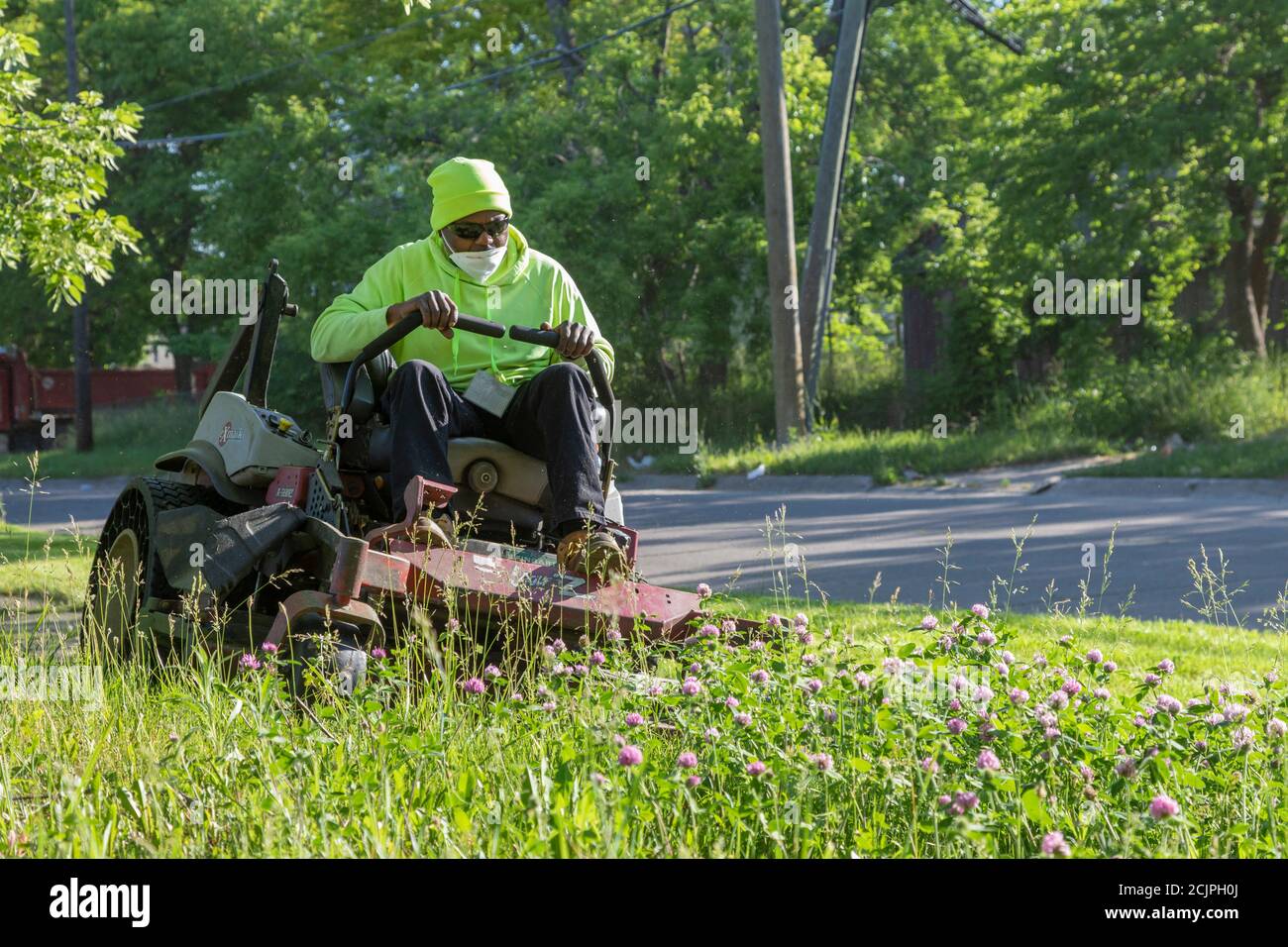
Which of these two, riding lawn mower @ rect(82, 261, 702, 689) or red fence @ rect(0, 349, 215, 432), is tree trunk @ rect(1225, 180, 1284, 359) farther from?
red fence @ rect(0, 349, 215, 432)

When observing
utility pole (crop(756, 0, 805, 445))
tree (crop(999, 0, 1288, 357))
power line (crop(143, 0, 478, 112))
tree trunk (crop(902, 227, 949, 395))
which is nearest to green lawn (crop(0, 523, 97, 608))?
utility pole (crop(756, 0, 805, 445))

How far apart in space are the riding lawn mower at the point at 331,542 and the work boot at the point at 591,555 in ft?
0.12

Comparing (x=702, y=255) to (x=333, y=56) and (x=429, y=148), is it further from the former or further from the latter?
(x=333, y=56)

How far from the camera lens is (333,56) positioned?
Answer: 118ft

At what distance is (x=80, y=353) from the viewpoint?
1226 inches

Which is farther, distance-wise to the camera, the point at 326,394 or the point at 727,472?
the point at 727,472

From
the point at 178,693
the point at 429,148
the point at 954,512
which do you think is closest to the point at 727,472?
the point at 954,512

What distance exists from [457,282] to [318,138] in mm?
24051

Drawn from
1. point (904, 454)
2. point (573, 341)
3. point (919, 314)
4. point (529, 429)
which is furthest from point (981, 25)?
point (529, 429)

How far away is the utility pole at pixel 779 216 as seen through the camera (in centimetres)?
1903

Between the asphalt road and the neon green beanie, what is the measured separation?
2632 millimetres

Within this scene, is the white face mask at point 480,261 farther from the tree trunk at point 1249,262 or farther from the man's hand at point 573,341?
the tree trunk at point 1249,262

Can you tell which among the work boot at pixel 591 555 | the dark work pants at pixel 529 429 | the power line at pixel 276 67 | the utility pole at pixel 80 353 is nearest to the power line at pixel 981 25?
the power line at pixel 276 67

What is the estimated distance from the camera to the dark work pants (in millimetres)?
4941
